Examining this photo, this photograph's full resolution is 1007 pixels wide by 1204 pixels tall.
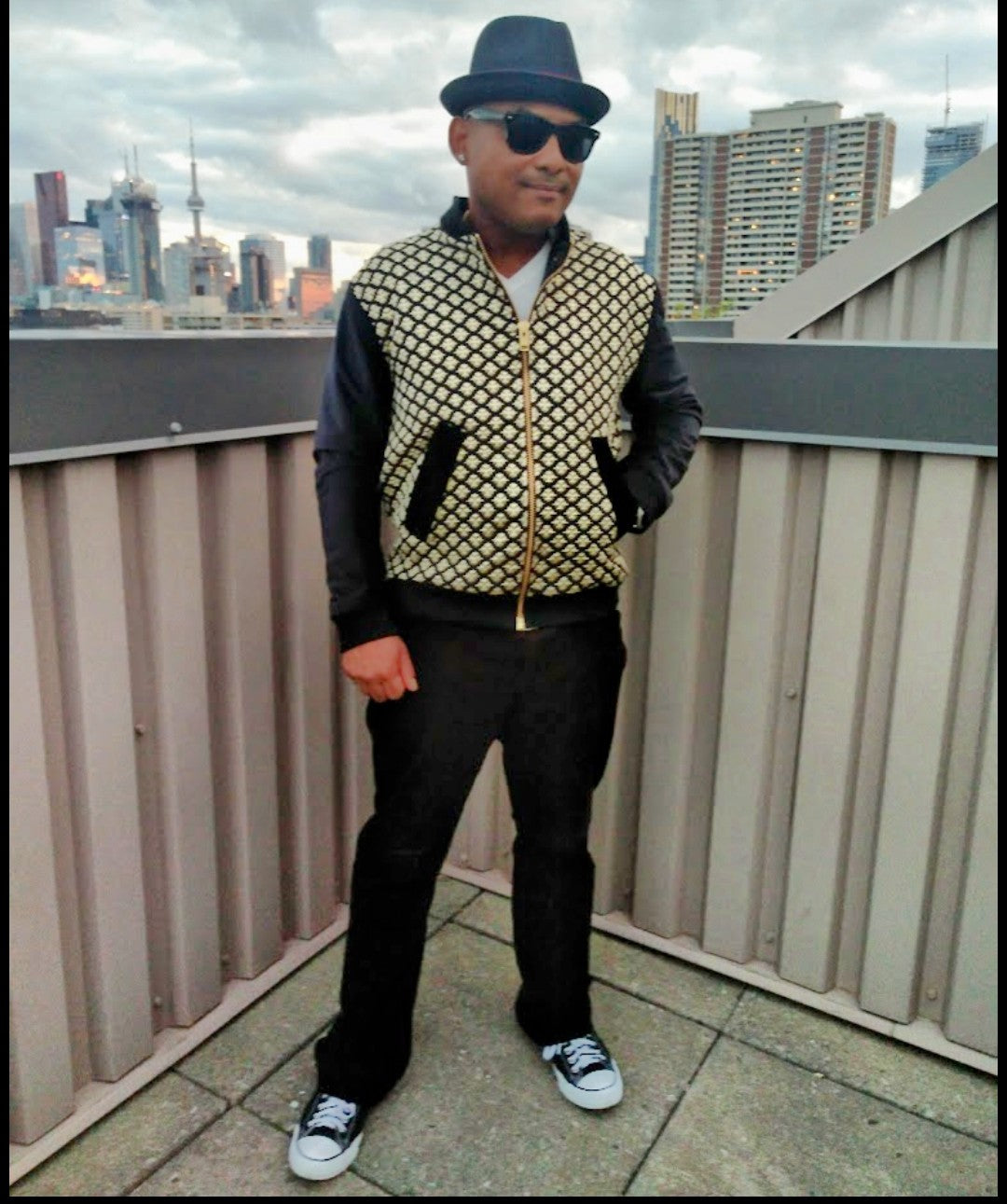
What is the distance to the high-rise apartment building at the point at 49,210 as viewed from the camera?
1568 mm

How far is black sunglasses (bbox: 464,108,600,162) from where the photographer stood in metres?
1.43

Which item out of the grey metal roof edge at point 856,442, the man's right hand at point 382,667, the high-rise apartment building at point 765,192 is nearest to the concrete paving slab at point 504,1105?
the man's right hand at point 382,667

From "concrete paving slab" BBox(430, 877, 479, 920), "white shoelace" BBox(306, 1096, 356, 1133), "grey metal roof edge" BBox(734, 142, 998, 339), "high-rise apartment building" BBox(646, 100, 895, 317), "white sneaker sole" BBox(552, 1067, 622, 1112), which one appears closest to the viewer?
"white shoelace" BBox(306, 1096, 356, 1133)

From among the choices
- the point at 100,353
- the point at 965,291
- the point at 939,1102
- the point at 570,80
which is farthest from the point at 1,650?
the point at 965,291

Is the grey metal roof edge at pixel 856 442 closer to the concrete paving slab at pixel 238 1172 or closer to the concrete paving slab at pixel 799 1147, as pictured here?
the concrete paving slab at pixel 799 1147

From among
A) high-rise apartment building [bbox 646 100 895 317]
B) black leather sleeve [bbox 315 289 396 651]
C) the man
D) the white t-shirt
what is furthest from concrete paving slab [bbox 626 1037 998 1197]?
high-rise apartment building [bbox 646 100 895 317]

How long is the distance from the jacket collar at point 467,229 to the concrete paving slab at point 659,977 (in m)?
1.61

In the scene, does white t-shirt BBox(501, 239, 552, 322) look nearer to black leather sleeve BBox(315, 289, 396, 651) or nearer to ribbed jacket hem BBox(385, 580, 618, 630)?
black leather sleeve BBox(315, 289, 396, 651)

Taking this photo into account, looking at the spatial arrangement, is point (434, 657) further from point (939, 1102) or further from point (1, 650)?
point (939, 1102)

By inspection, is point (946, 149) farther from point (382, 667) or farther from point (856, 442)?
point (382, 667)

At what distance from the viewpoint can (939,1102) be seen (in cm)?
182

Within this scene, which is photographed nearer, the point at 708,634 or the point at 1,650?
the point at 1,650

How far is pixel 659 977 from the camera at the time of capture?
7.19 feet

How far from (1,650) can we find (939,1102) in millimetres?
1948
